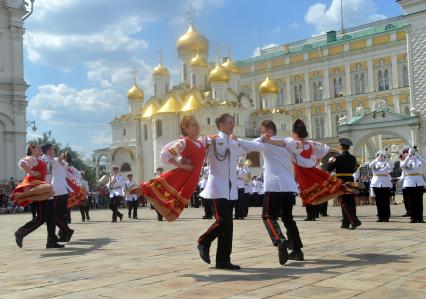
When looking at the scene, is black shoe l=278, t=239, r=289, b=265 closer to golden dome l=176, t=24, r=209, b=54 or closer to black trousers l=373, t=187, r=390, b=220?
black trousers l=373, t=187, r=390, b=220

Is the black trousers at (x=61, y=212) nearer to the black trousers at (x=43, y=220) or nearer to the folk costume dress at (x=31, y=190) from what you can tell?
the black trousers at (x=43, y=220)

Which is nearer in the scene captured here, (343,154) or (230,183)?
(230,183)

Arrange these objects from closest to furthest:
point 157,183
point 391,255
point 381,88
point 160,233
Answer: point 157,183, point 391,255, point 160,233, point 381,88

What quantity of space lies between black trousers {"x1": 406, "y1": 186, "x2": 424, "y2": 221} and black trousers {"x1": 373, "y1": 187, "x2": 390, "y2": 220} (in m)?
0.54

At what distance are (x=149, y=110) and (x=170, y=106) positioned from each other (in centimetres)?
416

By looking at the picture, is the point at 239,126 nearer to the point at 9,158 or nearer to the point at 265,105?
the point at 265,105

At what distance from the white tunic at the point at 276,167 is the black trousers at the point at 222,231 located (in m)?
0.78

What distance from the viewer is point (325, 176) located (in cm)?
883

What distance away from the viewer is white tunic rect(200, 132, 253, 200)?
278 inches

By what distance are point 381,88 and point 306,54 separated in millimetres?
9839

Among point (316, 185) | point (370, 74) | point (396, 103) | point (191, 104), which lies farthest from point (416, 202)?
point (370, 74)

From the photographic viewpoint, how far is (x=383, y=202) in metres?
13.8

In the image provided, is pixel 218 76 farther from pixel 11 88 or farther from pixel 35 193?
pixel 35 193

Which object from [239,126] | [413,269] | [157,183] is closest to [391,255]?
[413,269]
